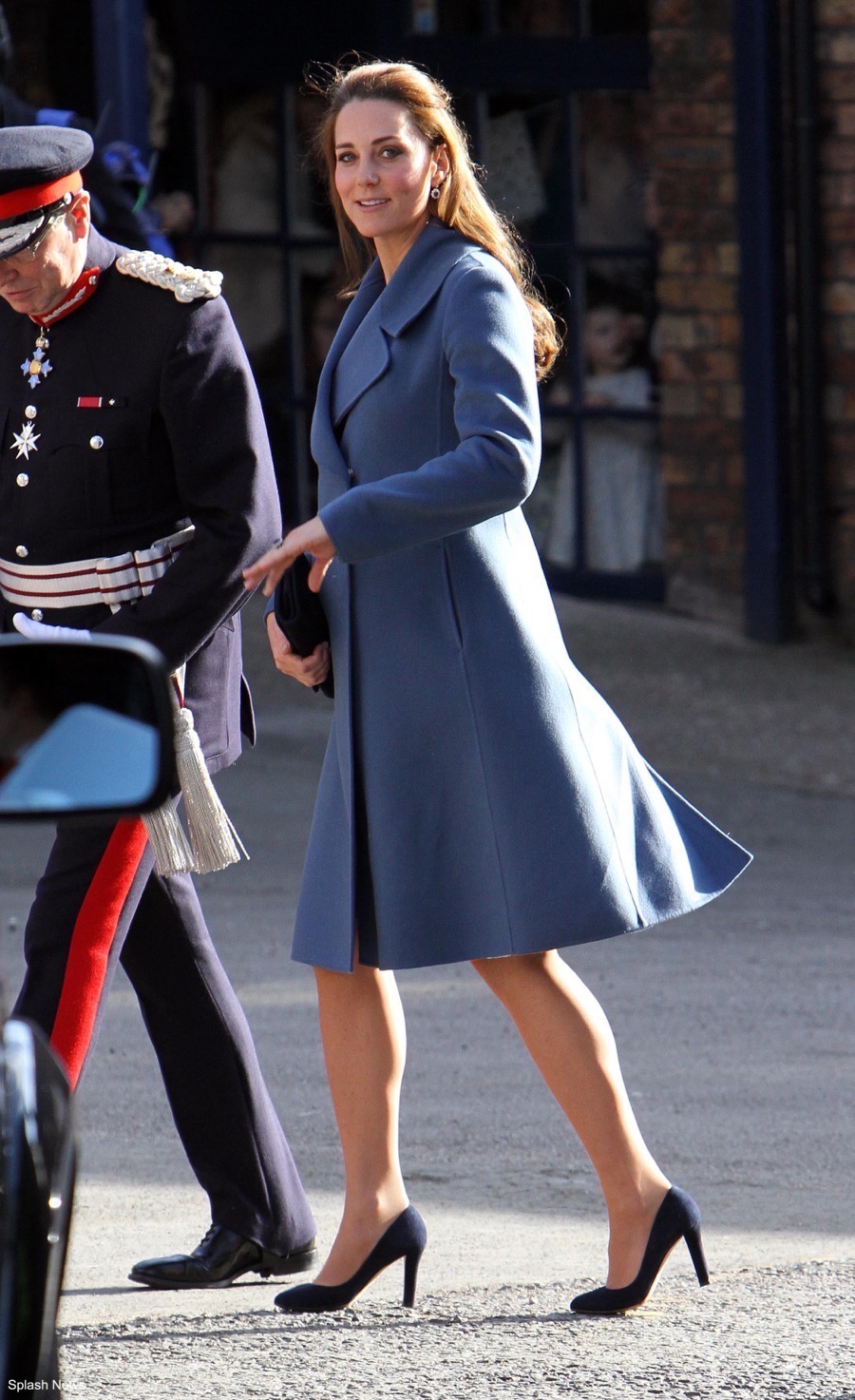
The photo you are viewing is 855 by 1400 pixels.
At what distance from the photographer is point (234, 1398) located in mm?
3127

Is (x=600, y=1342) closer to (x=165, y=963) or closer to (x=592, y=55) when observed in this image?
(x=165, y=963)

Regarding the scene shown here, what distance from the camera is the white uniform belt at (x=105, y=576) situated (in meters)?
3.46

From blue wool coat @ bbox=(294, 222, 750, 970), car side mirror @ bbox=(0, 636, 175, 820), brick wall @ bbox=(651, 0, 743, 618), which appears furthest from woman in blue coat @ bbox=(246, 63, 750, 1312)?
brick wall @ bbox=(651, 0, 743, 618)

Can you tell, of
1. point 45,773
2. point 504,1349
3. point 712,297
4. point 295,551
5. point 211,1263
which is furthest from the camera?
point 712,297

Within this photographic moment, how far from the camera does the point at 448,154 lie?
3426 mm

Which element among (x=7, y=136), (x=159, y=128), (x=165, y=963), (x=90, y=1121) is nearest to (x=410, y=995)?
(x=90, y=1121)

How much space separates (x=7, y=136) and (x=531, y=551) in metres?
1.01

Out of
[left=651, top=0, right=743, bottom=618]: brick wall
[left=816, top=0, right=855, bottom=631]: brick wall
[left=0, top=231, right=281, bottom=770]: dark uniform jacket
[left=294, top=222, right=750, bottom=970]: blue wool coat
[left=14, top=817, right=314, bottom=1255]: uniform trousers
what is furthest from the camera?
[left=651, top=0, right=743, bottom=618]: brick wall

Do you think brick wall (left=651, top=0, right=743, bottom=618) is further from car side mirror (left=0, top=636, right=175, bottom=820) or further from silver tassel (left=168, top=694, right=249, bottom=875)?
car side mirror (left=0, top=636, right=175, bottom=820)

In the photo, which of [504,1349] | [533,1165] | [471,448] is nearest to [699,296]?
[533,1165]

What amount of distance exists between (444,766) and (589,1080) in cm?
51

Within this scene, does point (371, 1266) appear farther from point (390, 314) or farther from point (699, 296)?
point (699, 296)

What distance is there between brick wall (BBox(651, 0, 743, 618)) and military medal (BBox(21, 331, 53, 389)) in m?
6.61

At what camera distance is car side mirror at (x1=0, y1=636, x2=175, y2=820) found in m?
1.95
